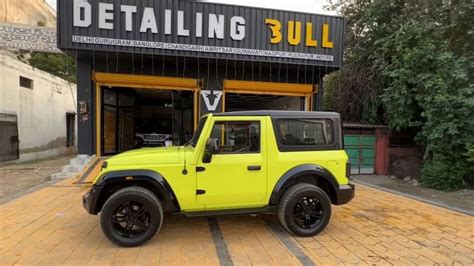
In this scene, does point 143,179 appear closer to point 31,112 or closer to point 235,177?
point 235,177

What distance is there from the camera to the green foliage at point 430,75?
348 inches

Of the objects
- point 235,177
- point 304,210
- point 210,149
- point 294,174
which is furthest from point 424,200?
point 210,149

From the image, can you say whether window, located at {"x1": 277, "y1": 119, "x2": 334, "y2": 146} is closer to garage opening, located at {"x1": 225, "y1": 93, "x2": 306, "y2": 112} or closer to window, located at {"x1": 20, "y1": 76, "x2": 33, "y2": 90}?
garage opening, located at {"x1": 225, "y1": 93, "x2": 306, "y2": 112}

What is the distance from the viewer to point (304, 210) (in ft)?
15.9

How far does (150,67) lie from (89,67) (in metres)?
1.79

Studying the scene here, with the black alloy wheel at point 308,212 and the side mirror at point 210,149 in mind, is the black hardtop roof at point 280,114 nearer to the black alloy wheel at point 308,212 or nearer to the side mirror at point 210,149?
the side mirror at point 210,149

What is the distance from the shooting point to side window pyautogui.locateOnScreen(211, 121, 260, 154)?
15.5 feet

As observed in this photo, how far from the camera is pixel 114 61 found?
391 inches

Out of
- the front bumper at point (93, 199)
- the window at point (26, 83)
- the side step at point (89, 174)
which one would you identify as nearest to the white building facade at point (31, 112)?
the window at point (26, 83)

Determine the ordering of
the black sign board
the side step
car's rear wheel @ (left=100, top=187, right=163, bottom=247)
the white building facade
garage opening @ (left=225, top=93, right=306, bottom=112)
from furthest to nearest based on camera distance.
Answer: the white building facade, garage opening @ (left=225, top=93, right=306, bottom=112), the black sign board, the side step, car's rear wheel @ (left=100, top=187, right=163, bottom=247)

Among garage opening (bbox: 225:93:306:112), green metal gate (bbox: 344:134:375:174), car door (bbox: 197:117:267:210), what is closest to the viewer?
car door (bbox: 197:117:267:210)

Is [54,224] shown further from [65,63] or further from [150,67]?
Answer: [65,63]

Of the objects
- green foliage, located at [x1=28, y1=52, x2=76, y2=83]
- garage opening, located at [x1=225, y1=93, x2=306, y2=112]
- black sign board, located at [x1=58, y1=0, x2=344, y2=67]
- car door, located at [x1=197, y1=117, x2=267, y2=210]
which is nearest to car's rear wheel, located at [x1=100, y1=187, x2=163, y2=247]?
car door, located at [x1=197, y1=117, x2=267, y2=210]

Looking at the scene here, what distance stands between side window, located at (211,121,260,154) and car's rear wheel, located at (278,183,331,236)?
854mm
